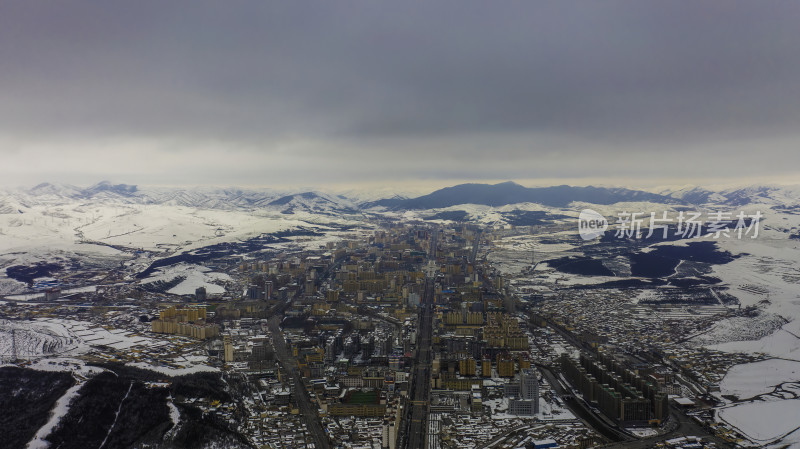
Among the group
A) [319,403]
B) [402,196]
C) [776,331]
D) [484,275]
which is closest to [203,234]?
[484,275]

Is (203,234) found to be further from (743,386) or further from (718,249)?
(743,386)

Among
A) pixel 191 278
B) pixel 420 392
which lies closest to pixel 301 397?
pixel 420 392

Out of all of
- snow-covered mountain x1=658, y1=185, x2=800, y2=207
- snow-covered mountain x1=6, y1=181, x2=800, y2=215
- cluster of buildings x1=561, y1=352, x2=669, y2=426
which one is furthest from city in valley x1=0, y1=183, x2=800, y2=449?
snow-covered mountain x1=6, y1=181, x2=800, y2=215

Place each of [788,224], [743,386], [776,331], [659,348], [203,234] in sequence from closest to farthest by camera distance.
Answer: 1. [743,386]
2. [659,348]
3. [776,331]
4. [788,224]
5. [203,234]

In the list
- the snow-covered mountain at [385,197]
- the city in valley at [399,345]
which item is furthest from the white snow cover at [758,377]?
the snow-covered mountain at [385,197]

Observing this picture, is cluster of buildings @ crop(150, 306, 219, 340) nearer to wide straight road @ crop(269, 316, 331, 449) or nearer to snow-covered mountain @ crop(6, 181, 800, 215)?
wide straight road @ crop(269, 316, 331, 449)

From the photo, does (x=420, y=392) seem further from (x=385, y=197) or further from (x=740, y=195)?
(x=385, y=197)
